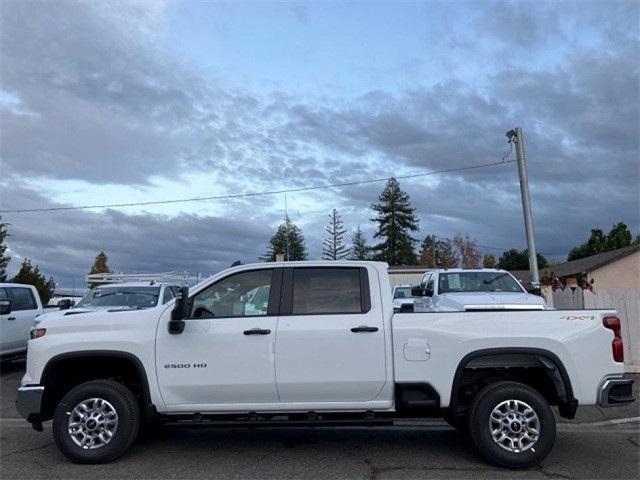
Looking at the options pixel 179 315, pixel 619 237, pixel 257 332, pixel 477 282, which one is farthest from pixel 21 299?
pixel 619 237

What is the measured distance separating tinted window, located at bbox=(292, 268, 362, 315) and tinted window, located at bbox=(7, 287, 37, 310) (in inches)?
374

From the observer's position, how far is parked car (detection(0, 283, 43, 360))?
13.3 meters

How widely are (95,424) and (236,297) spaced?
5.98 feet

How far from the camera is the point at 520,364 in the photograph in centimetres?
651

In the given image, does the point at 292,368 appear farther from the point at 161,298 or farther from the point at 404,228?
the point at 404,228

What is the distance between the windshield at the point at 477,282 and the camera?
12.3m

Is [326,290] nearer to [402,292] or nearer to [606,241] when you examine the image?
[402,292]

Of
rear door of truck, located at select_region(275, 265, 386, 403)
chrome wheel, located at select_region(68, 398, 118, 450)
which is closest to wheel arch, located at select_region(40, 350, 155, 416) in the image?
chrome wheel, located at select_region(68, 398, 118, 450)

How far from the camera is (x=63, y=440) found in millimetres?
6484

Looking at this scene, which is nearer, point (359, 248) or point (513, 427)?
point (513, 427)

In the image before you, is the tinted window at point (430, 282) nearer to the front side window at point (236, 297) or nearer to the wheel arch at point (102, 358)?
the front side window at point (236, 297)

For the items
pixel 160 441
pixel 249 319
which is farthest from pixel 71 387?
pixel 249 319

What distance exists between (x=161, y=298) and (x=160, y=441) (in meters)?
5.79

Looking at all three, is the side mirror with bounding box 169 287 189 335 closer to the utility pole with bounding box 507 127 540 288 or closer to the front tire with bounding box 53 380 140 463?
the front tire with bounding box 53 380 140 463
